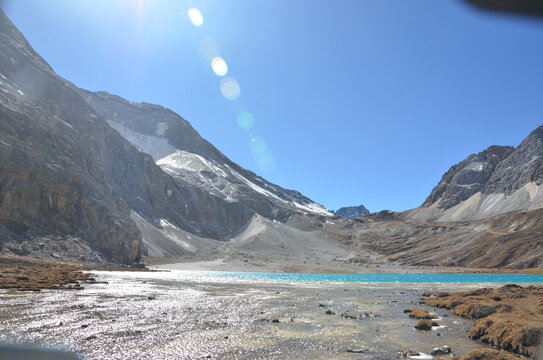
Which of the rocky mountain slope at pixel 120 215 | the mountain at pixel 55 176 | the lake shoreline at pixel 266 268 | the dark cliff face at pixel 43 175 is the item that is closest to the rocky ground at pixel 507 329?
the mountain at pixel 55 176

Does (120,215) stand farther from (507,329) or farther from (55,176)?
(507,329)

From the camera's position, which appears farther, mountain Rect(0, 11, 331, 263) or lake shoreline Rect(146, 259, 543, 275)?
lake shoreline Rect(146, 259, 543, 275)

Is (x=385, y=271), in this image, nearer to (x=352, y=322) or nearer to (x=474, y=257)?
(x=474, y=257)

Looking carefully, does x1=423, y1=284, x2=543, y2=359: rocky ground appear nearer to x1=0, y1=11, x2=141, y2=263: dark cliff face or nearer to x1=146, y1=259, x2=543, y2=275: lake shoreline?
x1=0, y1=11, x2=141, y2=263: dark cliff face

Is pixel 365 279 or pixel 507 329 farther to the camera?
pixel 365 279

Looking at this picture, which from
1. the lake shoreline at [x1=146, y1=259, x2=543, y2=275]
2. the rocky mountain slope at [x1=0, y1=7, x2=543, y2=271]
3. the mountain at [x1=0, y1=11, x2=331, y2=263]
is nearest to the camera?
the mountain at [x1=0, y1=11, x2=331, y2=263]

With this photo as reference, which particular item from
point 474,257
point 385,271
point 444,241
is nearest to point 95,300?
point 385,271

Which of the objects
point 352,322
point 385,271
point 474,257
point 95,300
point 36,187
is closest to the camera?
point 352,322

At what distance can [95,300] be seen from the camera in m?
29.1

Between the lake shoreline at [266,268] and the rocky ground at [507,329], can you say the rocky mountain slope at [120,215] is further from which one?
the rocky ground at [507,329]

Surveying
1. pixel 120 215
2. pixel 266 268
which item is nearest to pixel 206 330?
pixel 120 215

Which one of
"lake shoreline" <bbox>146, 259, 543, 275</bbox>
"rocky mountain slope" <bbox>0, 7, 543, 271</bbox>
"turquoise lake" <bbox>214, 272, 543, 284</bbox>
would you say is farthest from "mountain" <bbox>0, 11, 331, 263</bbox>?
"turquoise lake" <bbox>214, 272, 543, 284</bbox>

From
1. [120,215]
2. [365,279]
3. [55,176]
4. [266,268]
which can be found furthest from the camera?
[266,268]

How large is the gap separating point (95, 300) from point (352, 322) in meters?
20.7
